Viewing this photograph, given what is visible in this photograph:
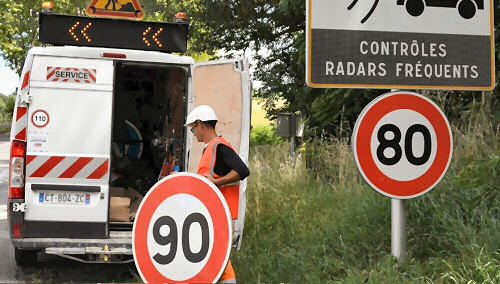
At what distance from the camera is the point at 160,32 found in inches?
306

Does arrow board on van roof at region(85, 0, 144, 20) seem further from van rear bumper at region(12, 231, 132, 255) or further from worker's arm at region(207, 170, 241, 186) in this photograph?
worker's arm at region(207, 170, 241, 186)

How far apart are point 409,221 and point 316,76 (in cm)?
249

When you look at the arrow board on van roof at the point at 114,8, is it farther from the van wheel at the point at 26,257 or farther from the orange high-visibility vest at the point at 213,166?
the orange high-visibility vest at the point at 213,166

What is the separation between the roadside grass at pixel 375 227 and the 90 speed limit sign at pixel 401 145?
66 centimetres

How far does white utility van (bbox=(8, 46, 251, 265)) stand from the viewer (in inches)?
273

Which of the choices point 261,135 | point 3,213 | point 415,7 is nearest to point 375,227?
point 415,7

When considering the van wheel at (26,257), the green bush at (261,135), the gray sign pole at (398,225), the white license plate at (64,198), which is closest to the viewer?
the gray sign pole at (398,225)

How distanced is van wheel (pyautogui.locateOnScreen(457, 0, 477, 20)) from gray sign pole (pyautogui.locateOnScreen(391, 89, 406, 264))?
2.11 feet

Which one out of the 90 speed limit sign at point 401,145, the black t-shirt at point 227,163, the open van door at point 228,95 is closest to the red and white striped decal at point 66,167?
the open van door at point 228,95

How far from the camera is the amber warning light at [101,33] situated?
7605mm

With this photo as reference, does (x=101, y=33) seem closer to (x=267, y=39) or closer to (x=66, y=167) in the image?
(x=66, y=167)

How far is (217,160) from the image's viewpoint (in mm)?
5301

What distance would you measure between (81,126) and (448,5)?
3.96 m

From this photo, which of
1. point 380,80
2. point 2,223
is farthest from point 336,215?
point 2,223
